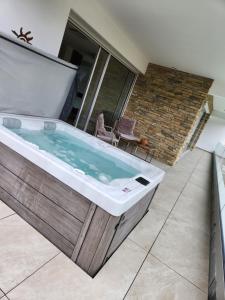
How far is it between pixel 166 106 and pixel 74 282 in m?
4.95

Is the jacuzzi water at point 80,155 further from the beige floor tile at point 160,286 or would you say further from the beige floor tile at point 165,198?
the beige floor tile at point 160,286

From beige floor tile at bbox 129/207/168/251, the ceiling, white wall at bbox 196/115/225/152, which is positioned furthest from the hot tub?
white wall at bbox 196/115/225/152

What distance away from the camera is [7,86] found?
2416 millimetres

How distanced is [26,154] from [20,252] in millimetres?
734

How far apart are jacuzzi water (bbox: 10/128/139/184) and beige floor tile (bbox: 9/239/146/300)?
111 centimetres

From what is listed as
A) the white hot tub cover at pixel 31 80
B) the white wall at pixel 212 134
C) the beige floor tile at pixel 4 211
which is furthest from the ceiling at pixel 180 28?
the white wall at pixel 212 134

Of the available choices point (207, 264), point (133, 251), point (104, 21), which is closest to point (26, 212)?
point (133, 251)

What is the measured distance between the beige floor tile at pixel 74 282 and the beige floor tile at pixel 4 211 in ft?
1.93

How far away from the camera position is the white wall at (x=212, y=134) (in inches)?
464

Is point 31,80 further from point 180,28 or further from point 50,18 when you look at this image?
point 180,28

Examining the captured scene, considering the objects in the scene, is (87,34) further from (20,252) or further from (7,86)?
(20,252)

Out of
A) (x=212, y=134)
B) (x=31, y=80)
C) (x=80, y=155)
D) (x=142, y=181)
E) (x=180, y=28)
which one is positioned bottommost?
(x=80, y=155)

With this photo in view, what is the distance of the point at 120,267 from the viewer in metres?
1.78

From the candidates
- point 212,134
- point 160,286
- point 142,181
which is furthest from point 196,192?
point 212,134
